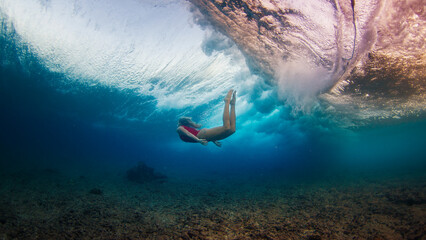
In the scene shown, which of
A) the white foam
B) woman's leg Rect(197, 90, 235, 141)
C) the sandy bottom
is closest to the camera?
the sandy bottom

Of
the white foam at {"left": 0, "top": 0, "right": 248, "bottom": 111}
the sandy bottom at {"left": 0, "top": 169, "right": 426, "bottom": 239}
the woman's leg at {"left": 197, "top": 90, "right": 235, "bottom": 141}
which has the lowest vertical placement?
the sandy bottom at {"left": 0, "top": 169, "right": 426, "bottom": 239}

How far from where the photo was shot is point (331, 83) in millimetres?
9148

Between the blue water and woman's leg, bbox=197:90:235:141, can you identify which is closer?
woman's leg, bbox=197:90:235:141

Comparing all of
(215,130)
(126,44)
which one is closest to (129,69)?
(126,44)

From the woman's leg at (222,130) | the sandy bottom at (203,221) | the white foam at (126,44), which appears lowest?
the sandy bottom at (203,221)

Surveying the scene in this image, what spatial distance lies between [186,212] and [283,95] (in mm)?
11099

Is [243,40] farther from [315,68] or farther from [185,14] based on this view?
[315,68]

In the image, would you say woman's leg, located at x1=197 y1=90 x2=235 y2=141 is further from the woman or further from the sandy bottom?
the sandy bottom

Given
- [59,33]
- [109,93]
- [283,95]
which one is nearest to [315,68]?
[283,95]

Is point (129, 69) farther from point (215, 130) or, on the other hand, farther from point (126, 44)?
point (215, 130)

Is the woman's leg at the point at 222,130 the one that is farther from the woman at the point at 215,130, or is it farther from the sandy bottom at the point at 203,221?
the sandy bottom at the point at 203,221

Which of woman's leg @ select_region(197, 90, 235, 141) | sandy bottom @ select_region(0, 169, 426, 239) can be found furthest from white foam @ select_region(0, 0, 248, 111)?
sandy bottom @ select_region(0, 169, 426, 239)

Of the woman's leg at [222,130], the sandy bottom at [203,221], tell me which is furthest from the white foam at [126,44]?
the sandy bottom at [203,221]

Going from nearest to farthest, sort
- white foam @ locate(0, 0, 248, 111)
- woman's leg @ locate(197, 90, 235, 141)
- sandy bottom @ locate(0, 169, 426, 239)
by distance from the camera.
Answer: sandy bottom @ locate(0, 169, 426, 239)
woman's leg @ locate(197, 90, 235, 141)
white foam @ locate(0, 0, 248, 111)
